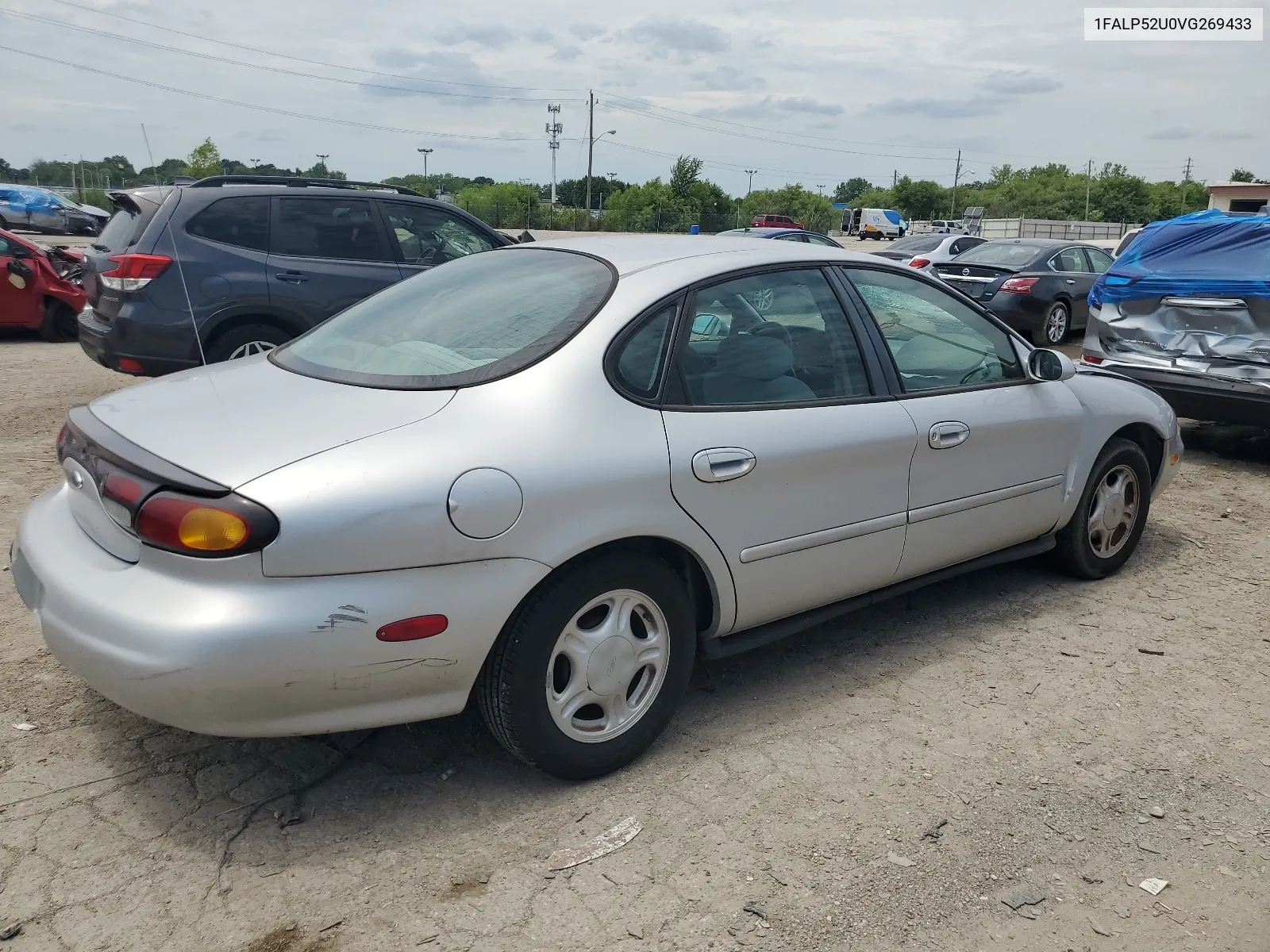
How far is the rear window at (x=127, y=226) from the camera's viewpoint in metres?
7.30

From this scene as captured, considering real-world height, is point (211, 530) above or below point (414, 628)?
above

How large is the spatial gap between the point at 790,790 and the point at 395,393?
1.62 metres

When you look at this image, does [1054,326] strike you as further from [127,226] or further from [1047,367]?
[127,226]

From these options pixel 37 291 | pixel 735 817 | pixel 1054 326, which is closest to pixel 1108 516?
pixel 735 817

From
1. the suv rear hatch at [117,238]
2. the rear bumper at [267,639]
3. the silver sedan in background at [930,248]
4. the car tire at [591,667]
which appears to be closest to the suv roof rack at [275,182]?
the suv rear hatch at [117,238]

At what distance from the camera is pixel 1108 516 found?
190 inches

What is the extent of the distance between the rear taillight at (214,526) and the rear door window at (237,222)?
17.8ft

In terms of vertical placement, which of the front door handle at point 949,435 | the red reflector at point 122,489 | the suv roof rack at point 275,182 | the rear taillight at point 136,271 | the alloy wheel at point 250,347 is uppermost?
the suv roof rack at point 275,182

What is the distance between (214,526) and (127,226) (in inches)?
235

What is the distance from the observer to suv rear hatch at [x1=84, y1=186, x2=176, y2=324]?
23.5 ft

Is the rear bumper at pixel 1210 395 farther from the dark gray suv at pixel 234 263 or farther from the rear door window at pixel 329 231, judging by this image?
the rear door window at pixel 329 231

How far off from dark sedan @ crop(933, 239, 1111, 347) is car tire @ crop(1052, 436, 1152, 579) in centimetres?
840

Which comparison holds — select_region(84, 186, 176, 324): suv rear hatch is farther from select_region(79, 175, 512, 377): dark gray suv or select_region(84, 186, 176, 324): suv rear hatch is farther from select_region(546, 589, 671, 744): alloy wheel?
select_region(546, 589, 671, 744): alloy wheel

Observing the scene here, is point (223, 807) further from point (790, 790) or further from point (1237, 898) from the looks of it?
point (1237, 898)
